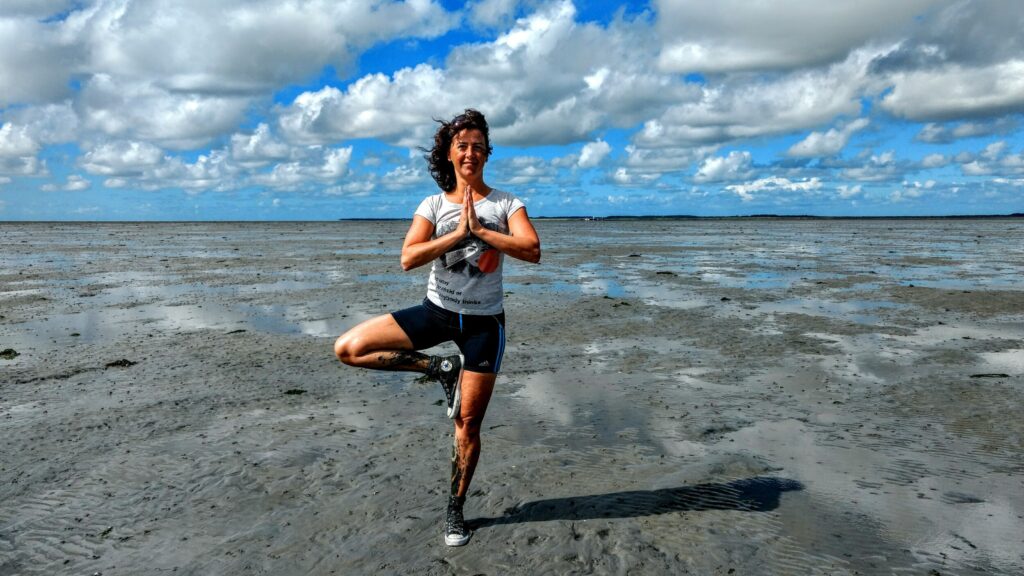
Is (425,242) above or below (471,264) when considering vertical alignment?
above

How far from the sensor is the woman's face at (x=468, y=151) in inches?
176

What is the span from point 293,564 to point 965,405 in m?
7.65

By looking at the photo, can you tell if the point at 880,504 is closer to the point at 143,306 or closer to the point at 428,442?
the point at 428,442

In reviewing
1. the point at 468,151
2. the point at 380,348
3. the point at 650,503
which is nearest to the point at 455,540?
the point at 380,348

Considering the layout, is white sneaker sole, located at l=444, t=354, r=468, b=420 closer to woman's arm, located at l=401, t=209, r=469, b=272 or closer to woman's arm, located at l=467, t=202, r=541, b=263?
woman's arm, located at l=401, t=209, r=469, b=272

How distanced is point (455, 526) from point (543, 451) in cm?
189

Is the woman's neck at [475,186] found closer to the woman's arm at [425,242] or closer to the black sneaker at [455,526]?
the woman's arm at [425,242]

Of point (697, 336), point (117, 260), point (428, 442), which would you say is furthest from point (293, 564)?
point (117, 260)

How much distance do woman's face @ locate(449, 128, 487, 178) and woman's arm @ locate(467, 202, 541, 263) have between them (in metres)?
0.33

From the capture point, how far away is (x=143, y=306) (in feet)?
53.8

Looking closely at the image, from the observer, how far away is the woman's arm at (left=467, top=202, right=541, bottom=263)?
14.0 feet

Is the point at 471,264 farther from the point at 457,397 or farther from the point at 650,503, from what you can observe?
the point at 650,503

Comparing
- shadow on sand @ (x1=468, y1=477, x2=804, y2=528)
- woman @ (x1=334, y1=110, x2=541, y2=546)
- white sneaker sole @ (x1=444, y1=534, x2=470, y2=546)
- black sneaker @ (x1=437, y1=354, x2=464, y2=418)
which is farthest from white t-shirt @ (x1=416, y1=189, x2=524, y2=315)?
shadow on sand @ (x1=468, y1=477, x2=804, y2=528)

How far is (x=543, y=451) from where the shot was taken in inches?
255
